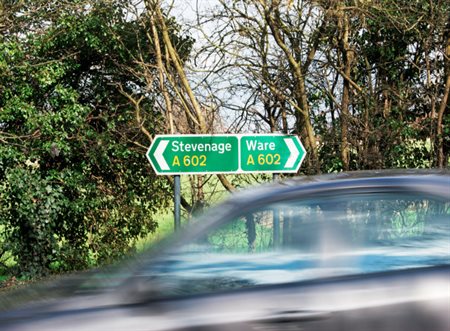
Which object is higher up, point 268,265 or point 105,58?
point 105,58

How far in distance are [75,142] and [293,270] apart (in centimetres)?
1557

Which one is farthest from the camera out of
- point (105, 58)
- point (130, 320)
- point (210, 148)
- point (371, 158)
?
point (105, 58)

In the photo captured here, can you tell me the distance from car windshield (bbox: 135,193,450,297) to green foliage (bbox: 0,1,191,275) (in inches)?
571

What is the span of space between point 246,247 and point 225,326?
48cm

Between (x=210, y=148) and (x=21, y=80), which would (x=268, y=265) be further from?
(x=21, y=80)

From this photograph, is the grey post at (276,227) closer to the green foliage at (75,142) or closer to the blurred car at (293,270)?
the blurred car at (293,270)

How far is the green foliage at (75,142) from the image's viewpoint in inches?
720

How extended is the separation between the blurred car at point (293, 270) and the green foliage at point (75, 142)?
1447 cm

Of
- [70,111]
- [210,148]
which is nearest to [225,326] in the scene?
[210,148]

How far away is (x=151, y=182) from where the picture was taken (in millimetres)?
19547

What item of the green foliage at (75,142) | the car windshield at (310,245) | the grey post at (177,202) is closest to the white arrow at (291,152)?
the grey post at (177,202)

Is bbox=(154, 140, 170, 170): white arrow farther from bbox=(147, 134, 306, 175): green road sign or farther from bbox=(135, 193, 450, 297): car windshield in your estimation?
bbox=(135, 193, 450, 297): car windshield

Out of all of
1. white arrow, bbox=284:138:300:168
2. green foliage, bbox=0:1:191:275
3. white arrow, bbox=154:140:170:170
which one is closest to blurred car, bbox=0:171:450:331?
white arrow, bbox=154:140:170:170

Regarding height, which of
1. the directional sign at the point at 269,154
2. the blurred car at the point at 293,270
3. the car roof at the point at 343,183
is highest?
the directional sign at the point at 269,154
